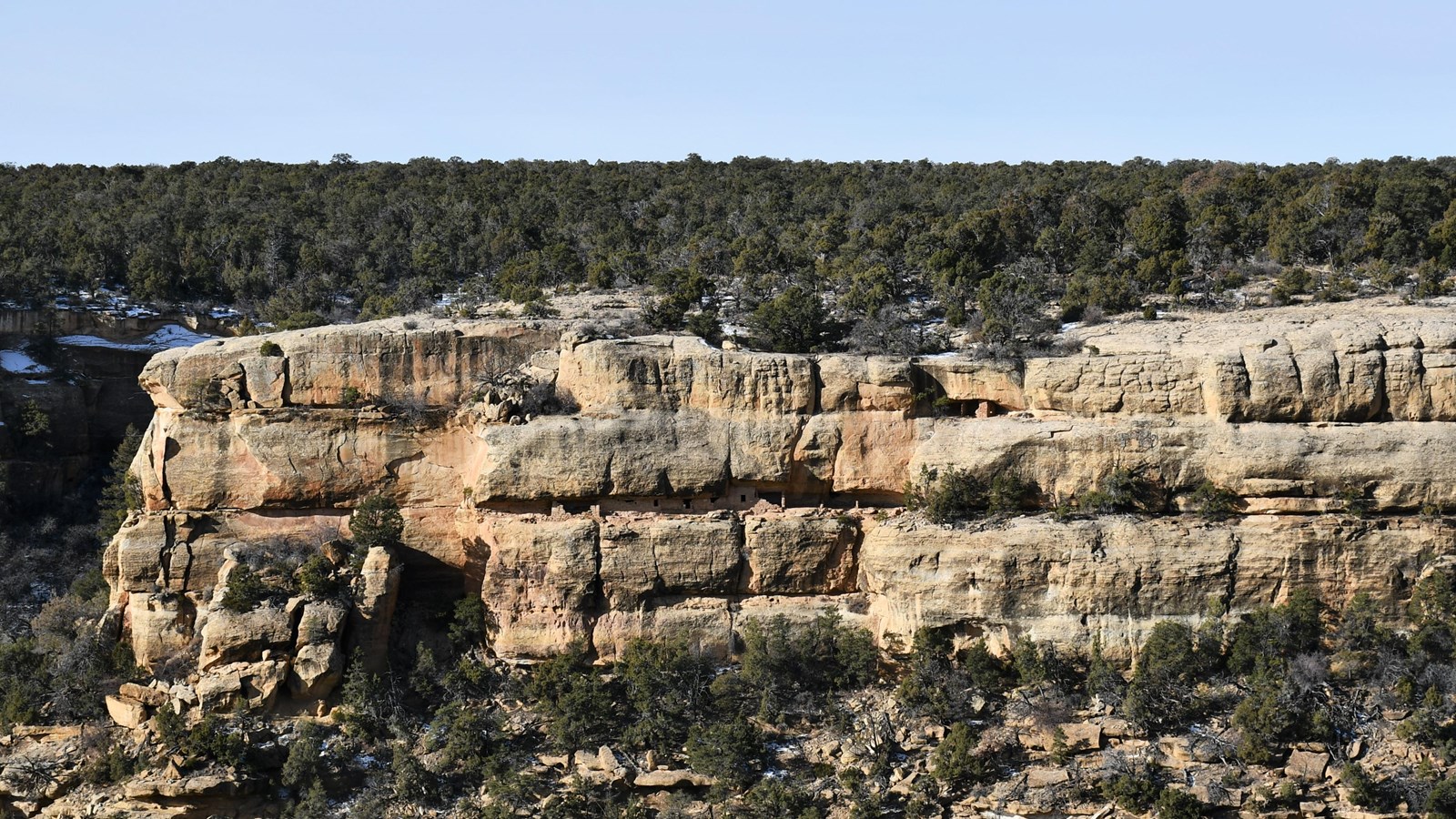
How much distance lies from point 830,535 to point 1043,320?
325 inches

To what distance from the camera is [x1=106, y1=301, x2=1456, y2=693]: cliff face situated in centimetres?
3247

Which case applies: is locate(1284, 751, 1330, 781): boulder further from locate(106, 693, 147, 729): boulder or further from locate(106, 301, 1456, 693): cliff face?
locate(106, 693, 147, 729): boulder

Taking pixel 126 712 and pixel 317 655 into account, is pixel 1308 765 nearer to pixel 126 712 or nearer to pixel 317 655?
pixel 317 655

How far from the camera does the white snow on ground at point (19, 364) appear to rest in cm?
4566

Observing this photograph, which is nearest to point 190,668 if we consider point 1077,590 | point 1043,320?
point 1077,590

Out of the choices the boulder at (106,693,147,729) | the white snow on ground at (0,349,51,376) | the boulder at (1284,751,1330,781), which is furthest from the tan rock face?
the boulder at (1284,751,1330,781)

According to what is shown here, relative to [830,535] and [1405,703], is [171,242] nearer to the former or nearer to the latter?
[830,535]

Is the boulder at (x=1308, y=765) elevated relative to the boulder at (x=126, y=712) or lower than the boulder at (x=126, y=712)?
elevated

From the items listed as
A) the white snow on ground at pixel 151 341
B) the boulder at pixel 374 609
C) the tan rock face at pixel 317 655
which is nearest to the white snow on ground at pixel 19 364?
the white snow on ground at pixel 151 341

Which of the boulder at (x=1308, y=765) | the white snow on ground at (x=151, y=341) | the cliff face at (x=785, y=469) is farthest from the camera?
the white snow on ground at (x=151, y=341)

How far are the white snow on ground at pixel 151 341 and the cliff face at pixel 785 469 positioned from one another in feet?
38.4

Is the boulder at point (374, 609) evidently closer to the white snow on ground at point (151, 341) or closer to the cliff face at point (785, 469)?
the cliff face at point (785, 469)

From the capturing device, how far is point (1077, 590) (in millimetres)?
32312

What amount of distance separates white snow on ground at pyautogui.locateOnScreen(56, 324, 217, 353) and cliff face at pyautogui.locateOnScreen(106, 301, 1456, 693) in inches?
461
